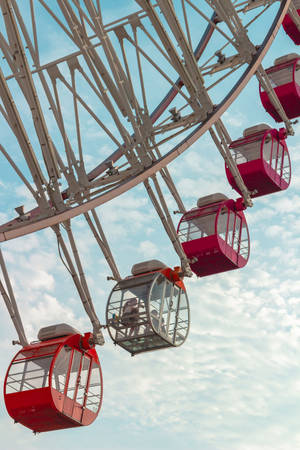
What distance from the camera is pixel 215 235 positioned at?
94.3 feet

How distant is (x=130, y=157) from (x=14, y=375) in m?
7.22

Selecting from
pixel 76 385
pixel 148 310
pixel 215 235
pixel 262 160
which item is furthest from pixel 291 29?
pixel 76 385

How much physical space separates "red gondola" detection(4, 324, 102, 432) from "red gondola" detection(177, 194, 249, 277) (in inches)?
179

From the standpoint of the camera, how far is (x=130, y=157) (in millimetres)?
24547

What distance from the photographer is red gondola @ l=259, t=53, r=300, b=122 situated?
1214 inches

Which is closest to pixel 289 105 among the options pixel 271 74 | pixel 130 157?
pixel 271 74

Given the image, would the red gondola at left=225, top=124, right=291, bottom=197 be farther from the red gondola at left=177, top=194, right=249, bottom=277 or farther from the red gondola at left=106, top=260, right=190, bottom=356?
the red gondola at left=106, top=260, right=190, bottom=356

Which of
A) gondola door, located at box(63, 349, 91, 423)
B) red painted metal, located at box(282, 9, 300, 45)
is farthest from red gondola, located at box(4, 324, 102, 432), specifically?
red painted metal, located at box(282, 9, 300, 45)

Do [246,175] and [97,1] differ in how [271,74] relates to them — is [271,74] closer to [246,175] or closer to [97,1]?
[246,175]

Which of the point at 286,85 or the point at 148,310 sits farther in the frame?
the point at 286,85

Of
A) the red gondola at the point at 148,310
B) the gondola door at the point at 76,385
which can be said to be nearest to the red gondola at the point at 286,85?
the red gondola at the point at 148,310

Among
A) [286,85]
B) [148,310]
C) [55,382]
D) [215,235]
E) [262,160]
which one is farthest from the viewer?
[286,85]

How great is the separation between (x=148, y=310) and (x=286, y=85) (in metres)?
10.5

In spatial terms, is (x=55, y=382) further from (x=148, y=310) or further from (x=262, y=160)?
(x=262, y=160)
